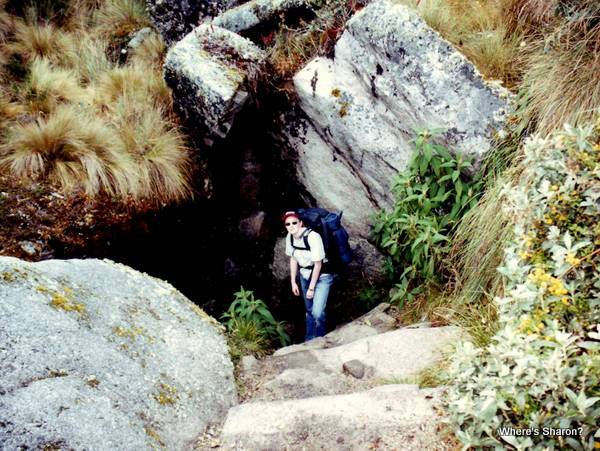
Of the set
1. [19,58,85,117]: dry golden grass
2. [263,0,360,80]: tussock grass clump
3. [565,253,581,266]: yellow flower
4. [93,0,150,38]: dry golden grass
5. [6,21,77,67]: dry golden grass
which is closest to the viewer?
[565,253,581,266]: yellow flower

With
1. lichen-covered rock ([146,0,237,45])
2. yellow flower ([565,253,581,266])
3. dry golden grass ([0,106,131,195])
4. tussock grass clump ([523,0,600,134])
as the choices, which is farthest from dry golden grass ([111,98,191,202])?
yellow flower ([565,253,581,266])

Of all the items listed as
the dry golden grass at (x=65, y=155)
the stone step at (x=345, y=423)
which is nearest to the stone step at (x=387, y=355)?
the stone step at (x=345, y=423)

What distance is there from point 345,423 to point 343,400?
0.22 m

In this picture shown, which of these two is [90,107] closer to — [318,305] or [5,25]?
[5,25]

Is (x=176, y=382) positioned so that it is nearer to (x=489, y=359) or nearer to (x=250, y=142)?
(x=489, y=359)

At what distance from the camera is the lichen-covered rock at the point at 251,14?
7.20m

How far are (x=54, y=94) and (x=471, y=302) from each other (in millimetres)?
6134

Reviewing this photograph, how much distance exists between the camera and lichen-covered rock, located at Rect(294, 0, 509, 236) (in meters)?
5.44

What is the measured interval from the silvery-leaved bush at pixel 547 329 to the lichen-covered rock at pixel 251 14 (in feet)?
15.8

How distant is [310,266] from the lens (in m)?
5.97

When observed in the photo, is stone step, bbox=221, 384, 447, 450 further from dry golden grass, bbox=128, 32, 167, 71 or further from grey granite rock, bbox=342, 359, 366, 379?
dry golden grass, bbox=128, 32, 167, 71

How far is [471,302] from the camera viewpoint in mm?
4602

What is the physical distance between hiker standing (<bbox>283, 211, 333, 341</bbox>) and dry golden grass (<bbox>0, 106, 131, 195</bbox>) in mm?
2081

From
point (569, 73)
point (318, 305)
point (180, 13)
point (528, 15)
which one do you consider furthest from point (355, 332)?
point (180, 13)
